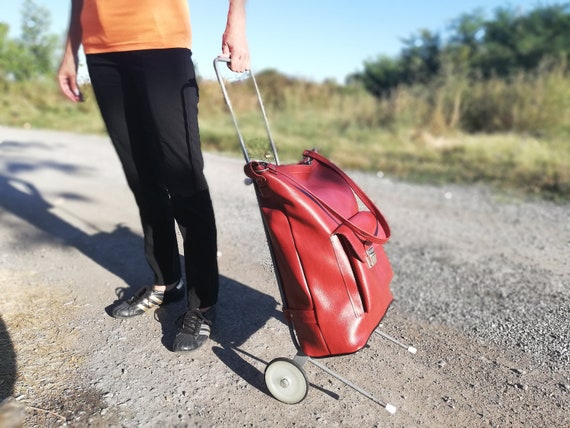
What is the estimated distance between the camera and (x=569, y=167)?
262 inches

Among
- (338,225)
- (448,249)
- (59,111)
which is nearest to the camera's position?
(338,225)

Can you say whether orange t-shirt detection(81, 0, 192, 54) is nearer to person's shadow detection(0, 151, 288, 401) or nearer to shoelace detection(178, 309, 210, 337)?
shoelace detection(178, 309, 210, 337)

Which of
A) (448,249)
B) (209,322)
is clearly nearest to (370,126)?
(448,249)

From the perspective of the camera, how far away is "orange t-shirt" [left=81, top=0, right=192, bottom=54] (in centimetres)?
204

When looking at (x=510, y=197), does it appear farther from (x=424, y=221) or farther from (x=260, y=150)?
(x=260, y=150)

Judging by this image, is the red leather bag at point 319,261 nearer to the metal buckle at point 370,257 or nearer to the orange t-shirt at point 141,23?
the metal buckle at point 370,257

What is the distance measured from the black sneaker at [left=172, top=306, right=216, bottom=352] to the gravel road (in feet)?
0.23

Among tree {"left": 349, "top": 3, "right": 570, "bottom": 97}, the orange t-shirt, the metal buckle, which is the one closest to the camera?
the metal buckle

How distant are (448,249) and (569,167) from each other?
3.87 meters

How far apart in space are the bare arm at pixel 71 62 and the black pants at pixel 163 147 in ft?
1.17

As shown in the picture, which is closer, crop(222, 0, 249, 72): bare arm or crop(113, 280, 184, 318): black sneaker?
crop(222, 0, 249, 72): bare arm

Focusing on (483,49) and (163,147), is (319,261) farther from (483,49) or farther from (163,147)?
(483,49)

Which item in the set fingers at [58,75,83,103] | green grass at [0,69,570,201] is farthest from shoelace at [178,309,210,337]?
green grass at [0,69,570,201]

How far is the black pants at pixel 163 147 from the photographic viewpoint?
207 centimetres
